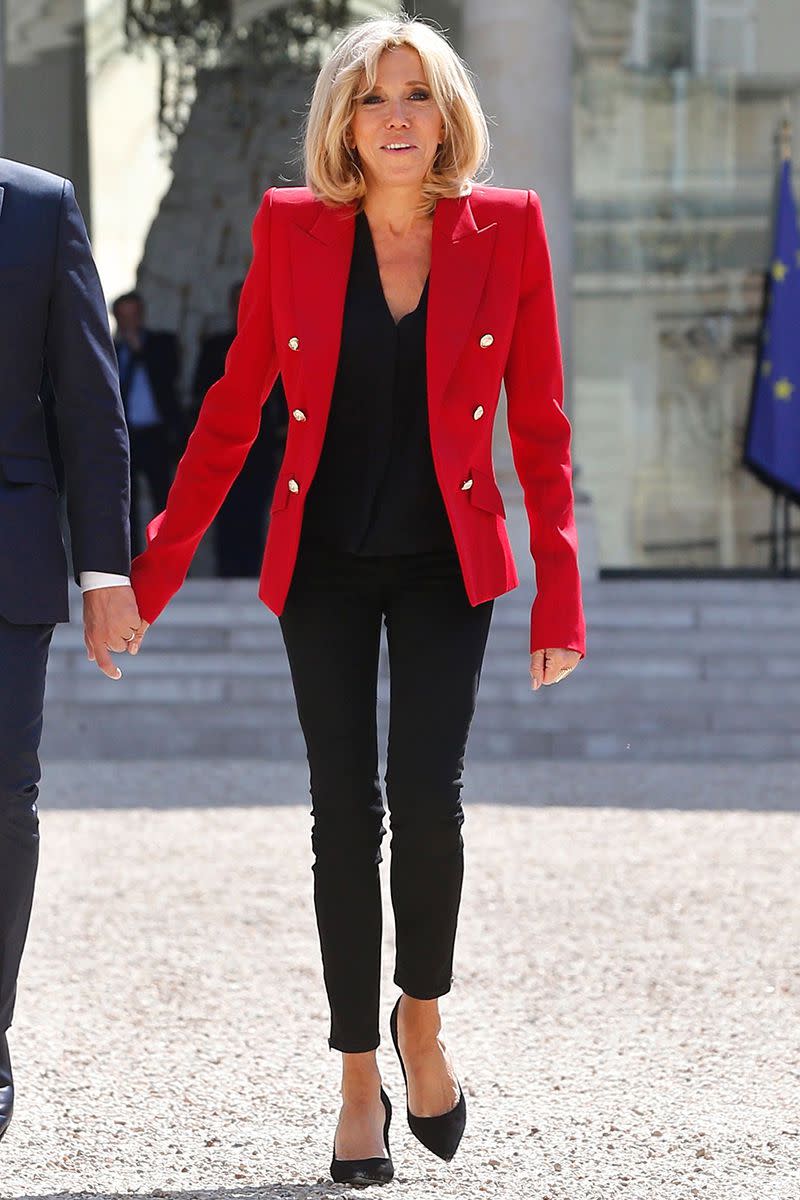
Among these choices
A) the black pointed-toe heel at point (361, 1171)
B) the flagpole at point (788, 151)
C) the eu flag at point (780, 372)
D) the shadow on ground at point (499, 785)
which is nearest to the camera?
the black pointed-toe heel at point (361, 1171)

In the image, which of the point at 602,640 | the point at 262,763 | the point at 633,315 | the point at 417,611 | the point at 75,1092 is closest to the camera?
the point at 417,611

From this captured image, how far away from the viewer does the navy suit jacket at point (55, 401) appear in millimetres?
3354

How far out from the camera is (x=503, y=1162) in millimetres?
3441

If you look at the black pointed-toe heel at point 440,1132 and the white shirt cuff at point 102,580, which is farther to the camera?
the white shirt cuff at point 102,580

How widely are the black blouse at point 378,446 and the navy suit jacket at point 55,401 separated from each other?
1.20 feet

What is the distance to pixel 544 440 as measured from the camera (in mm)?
3426

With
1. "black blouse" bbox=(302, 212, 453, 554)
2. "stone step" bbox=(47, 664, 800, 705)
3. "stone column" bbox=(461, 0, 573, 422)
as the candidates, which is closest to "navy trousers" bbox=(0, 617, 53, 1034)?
"black blouse" bbox=(302, 212, 453, 554)

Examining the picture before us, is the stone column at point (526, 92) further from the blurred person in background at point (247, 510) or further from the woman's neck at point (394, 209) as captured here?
the woman's neck at point (394, 209)

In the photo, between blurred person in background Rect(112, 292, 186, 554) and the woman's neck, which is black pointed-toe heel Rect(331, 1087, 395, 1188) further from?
blurred person in background Rect(112, 292, 186, 554)

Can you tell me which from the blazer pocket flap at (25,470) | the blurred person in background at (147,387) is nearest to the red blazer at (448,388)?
the blazer pocket flap at (25,470)

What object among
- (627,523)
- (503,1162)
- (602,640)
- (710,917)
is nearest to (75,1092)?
(503,1162)

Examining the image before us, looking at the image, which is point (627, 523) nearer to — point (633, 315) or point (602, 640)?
point (633, 315)

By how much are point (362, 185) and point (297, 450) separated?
466 mm

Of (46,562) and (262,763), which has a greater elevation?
(46,562)
